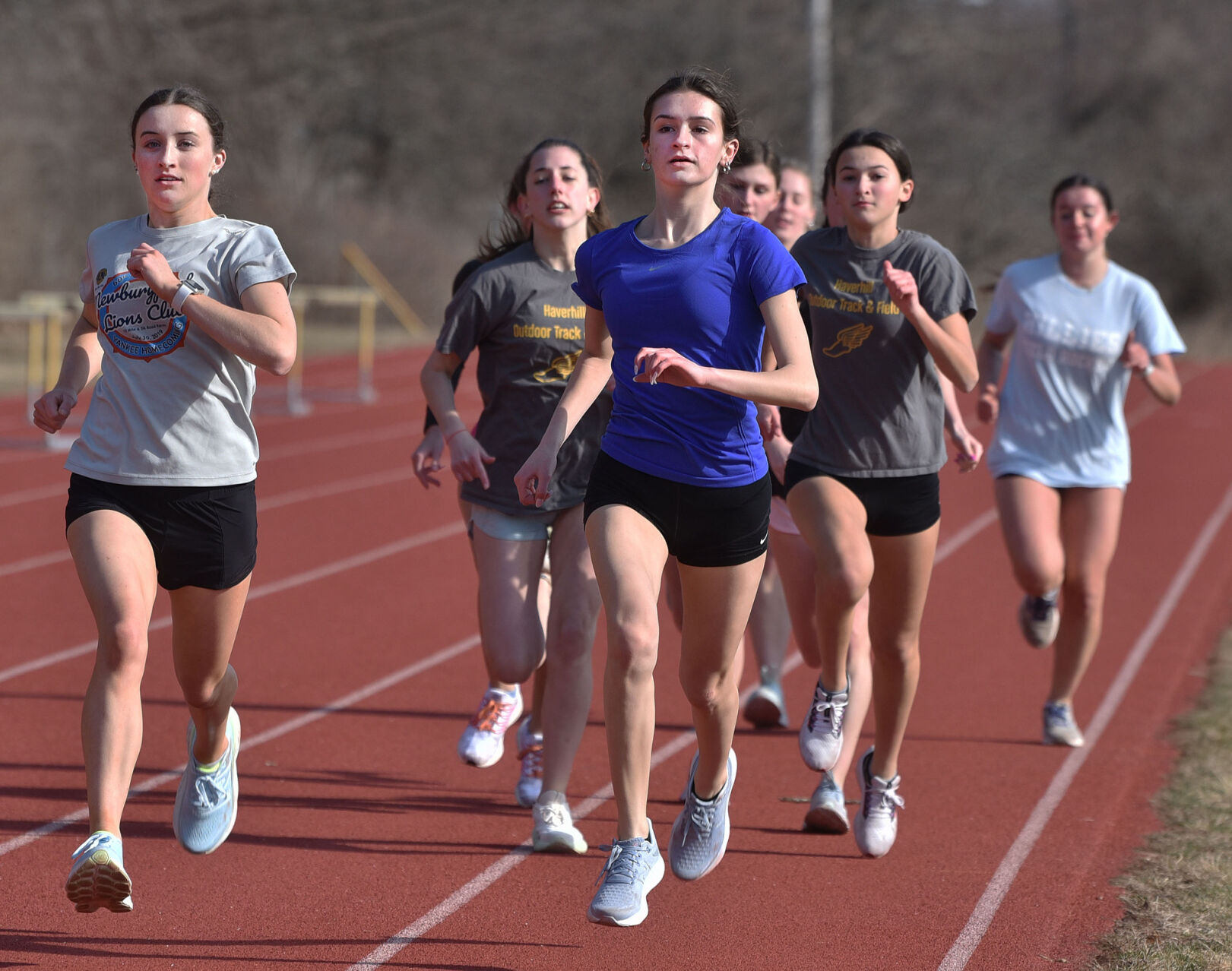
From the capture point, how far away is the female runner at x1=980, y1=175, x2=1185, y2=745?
5.72m

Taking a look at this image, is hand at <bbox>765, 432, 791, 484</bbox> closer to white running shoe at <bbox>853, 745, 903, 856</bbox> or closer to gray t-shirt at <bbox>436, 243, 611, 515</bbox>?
gray t-shirt at <bbox>436, 243, 611, 515</bbox>

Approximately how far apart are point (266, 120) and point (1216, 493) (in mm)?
25667

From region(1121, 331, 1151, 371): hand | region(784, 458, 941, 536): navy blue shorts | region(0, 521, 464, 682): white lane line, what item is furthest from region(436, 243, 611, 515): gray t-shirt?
region(0, 521, 464, 682): white lane line

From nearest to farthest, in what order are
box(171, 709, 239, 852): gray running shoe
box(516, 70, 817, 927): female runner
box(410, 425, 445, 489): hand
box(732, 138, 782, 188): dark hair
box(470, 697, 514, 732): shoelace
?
box(516, 70, 817, 927): female runner → box(171, 709, 239, 852): gray running shoe → box(410, 425, 445, 489): hand → box(470, 697, 514, 732): shoelace → box(732, 138, 782, 188): dark hair

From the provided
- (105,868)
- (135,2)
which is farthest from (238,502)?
(135,2)

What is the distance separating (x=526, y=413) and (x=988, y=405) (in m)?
1.94

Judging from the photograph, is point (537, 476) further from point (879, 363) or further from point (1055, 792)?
point (1055, 792)

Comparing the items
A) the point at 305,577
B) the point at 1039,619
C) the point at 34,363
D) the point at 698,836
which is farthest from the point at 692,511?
the point at 34,363

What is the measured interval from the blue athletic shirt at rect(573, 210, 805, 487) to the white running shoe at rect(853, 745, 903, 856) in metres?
1.23

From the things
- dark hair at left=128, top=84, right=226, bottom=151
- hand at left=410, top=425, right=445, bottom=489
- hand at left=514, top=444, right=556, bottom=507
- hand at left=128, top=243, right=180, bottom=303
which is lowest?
hand at left=410, top=425, right=445, bottom=489

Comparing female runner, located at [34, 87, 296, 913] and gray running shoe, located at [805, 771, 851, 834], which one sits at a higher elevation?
female runner, located at [34, 87, 296, 913]

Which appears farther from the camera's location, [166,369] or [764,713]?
[764,713]

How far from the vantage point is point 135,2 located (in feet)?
100.0

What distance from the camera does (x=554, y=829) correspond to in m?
4.34
